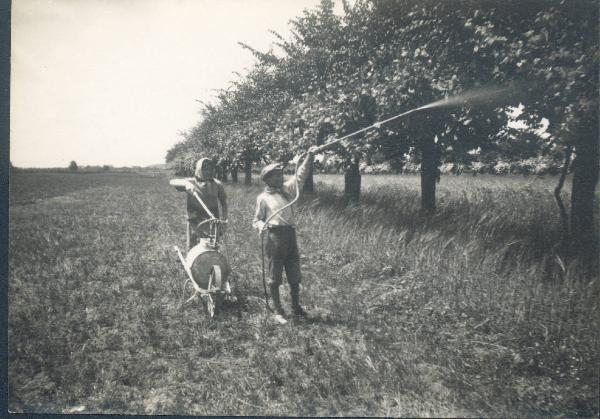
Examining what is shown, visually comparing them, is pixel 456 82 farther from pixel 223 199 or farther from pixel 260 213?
pixel 223 199

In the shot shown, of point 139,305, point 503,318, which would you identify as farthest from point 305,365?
point 139,305

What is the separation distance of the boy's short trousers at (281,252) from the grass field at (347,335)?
55 centimetres

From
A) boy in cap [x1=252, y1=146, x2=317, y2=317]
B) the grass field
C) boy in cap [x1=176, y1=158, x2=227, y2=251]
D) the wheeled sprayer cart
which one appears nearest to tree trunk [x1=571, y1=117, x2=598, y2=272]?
the grass field

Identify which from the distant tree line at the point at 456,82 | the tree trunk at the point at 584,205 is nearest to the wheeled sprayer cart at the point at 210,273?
the distant tree line at the point at 456,82

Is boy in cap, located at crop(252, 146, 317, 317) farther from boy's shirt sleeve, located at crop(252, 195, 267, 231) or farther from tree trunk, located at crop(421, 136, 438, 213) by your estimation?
tree trunk, located at crop(421, 136, 438, 213)

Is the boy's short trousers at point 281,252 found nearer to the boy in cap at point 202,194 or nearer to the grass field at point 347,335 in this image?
the grass field at point 347,335

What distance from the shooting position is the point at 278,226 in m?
A: 4.02

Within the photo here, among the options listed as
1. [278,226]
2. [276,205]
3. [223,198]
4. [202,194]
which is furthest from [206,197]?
[278,226]

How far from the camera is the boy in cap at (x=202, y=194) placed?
500cm

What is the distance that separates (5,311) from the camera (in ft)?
13.6

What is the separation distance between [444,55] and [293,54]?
5.66 m

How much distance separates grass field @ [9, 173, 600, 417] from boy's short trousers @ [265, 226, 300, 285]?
1.81 feet

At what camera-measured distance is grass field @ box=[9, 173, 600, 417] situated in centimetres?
296

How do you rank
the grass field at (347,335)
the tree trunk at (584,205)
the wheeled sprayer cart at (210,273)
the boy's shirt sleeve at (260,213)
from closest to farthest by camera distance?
1. the grass field at (347,335)
2. the boy's shirt sleeve at (260,213)
3. the wheeled sprayer cart at (210,273)
4. the tree trunk at (584,205)
